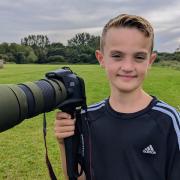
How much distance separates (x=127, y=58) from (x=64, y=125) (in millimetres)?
503

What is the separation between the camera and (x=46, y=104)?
1.96 metres

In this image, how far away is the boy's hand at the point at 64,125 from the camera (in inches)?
94.7

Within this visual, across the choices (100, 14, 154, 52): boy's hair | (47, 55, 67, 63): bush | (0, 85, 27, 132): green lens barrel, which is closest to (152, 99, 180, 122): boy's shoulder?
(100, 14, 154, 52): boy's hair

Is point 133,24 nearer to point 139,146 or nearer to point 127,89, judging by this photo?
point 127,89

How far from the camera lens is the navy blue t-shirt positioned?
236 cm

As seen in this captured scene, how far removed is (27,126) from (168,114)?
7.75m

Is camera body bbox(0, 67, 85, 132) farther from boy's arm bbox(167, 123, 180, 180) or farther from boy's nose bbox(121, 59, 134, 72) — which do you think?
boy's arm bbox(167, 123, 180, 180)

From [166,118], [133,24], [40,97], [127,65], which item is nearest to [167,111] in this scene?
[166,118]

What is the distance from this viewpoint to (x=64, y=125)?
7.93 feet

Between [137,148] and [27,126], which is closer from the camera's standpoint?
[137,148]

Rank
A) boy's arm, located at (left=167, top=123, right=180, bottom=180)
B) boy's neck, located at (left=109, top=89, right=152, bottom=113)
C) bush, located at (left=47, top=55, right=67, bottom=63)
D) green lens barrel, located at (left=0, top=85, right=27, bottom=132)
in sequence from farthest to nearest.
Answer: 1. bush, located at (left=47, top=55, right=67, bottom=63)
2. boy's neck, located at (left=109, top=89, right=152, bottom=113)
3. boy's arm, located at (left=167, top=123, right=180, bottom=180)
4. green lens barrel, located at (left=0, top=85, right=27, bottom=132)

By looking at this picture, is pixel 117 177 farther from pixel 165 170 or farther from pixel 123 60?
pixel 123 60

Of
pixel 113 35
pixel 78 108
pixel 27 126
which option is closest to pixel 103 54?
pixel 113 35

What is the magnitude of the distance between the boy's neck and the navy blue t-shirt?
0.03 metres
